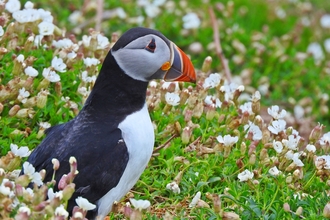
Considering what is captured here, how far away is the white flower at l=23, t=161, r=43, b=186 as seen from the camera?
4.04m

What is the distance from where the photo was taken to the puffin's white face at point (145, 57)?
15.2 ft

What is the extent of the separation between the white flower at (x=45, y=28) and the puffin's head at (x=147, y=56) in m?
1.63

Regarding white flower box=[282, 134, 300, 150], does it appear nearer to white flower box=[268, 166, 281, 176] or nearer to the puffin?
white flower box=[268, 166, 281, 176]

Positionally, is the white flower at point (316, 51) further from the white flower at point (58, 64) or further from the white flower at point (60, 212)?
the white flower at point (60, 212)

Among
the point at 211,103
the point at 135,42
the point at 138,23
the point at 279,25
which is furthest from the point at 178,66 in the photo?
the point at 279,25

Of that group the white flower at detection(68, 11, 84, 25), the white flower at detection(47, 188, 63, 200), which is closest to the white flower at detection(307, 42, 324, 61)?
the white flower at detection(68, 11, 84, 25)

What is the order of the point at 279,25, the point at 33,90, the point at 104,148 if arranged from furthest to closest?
the point at 279,25 < the point at 33,90 < the point at 104,148

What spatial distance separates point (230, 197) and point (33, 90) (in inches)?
74.8

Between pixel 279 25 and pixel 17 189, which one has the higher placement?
pixel 17 189

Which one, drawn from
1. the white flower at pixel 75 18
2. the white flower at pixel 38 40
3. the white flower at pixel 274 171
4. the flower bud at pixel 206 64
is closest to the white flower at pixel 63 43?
the white flower at pixel 38 40

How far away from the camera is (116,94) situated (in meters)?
4.72

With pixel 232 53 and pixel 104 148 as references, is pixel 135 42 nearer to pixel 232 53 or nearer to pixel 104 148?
pixel 104 148

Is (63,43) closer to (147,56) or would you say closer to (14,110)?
(14,110)

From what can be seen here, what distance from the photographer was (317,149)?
19.1ft
